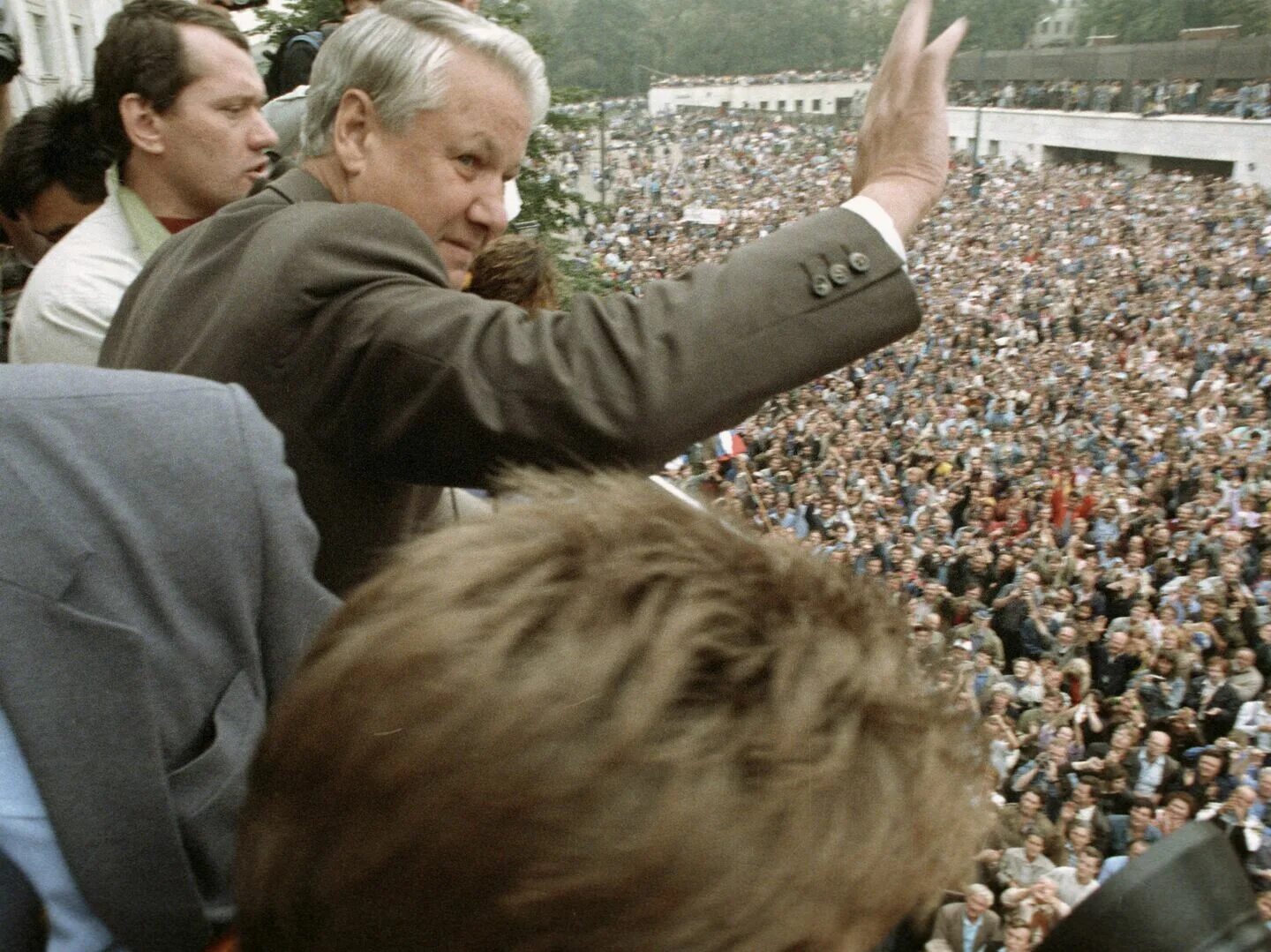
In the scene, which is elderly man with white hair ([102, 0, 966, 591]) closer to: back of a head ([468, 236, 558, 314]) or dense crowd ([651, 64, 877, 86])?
back of a head ([468, 236, 558, 314])

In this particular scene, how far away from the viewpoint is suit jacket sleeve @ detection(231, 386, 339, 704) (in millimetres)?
890

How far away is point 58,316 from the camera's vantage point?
1.93 metres

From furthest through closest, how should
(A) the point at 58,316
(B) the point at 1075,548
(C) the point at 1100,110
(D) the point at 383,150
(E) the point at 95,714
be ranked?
(C) the point at 1100,110 < (B) the point at 1075,548 < (A) the point at 58,316 < (D) the point at 383,150 < (E) the point at 95,714

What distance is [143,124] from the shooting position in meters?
2.20

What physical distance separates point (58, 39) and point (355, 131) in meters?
16.2

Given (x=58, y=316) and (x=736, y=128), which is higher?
(x=58, y=316)

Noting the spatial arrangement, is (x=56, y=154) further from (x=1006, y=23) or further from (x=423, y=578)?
(x=1006, y=23)

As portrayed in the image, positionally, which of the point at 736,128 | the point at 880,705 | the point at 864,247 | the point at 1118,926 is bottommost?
the point at 736,128

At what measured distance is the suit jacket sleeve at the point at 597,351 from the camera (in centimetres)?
100

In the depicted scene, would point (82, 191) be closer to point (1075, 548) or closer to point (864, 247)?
point (864, 247)

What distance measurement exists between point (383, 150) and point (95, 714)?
0.78m

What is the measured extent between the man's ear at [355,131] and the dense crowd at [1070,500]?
55cm

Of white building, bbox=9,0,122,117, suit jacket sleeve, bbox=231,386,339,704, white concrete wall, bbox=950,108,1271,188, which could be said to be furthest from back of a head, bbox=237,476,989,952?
white concrete wall, bbox=950,108,1271,188

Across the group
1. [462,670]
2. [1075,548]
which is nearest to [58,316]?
[462,670]
